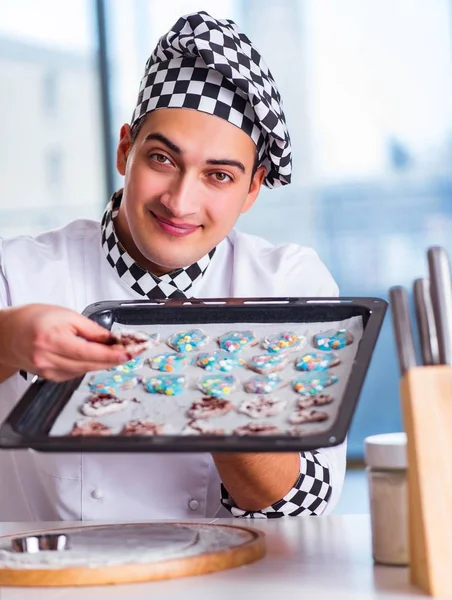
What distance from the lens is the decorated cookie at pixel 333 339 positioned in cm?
131

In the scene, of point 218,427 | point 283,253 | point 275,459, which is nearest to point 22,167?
point 283,253

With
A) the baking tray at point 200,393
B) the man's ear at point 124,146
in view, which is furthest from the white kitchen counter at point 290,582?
the man's ear at point 124,146

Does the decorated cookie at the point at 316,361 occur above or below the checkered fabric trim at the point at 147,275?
below

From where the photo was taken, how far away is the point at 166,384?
4.14 feet

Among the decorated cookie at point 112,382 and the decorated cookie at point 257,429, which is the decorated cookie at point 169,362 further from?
the decorated cookie at point 257,429

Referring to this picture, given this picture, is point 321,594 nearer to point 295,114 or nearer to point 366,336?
point 366,336

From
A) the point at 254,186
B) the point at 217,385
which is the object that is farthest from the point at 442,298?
the point at 254,186

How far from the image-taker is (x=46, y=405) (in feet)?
3.96

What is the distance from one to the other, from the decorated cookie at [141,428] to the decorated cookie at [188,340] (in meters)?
0.22

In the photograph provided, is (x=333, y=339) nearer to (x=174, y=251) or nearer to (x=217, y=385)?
(x=217, y=385)

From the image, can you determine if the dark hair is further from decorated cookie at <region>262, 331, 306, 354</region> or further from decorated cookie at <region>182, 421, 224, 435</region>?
decorated cookie at <region>182, 421, 224, 435</region>

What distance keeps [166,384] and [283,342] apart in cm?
20

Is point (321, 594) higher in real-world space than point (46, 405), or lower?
lower

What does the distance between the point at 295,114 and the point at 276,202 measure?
46 centimetres
